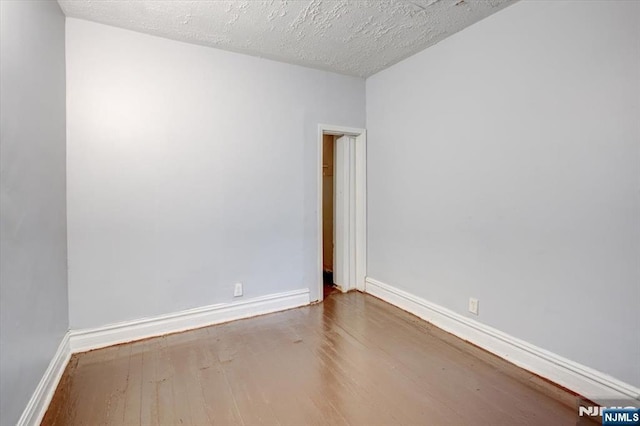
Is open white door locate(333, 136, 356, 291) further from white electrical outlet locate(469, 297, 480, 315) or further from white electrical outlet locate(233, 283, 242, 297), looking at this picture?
white electrical outlet locate(469, 297, 480, 315)

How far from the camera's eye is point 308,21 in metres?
2.35

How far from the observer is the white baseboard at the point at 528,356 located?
1739mm

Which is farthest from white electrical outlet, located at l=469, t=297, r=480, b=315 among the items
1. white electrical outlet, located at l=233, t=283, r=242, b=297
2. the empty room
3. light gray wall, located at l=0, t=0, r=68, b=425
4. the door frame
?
light gray wall, located at l=0, t=0, r=68, b=425

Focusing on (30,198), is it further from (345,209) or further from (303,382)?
(345,209)

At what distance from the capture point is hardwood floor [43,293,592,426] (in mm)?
1701

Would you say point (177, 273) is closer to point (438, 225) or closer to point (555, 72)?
point (438, 225)

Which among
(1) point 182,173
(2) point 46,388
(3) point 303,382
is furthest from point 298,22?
(2) point 46,388

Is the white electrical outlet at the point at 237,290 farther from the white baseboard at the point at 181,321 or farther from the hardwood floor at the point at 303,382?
the hardwood floor at the point at 303,382

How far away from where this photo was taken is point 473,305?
8.18 feet

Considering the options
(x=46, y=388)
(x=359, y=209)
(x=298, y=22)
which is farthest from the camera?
(x=359, y=209)

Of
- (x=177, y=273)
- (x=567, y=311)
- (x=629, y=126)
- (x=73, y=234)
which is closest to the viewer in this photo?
(x=629, y=126)

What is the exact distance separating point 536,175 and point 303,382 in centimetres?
205

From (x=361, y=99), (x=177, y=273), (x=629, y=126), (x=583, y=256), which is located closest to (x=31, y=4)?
(x=177, y=273)

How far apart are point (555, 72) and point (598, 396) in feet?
6.37
